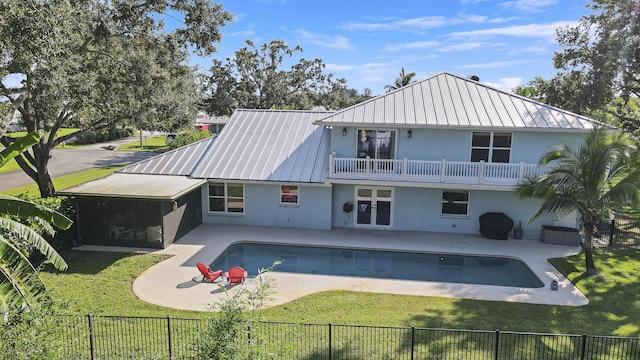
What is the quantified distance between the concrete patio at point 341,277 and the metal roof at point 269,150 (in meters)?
2.87

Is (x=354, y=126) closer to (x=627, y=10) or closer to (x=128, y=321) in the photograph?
(x=128, y=321)

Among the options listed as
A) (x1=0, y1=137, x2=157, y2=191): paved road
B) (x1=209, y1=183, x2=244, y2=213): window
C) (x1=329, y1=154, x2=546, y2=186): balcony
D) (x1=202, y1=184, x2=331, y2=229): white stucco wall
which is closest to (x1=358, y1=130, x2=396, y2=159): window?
(x1=329, y1=154, x2=546, y2=186): balcony

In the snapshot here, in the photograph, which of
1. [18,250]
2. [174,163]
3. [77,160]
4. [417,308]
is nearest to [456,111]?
[417,308]

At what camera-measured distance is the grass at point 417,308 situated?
12155mm

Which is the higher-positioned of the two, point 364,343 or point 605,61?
point 605,61

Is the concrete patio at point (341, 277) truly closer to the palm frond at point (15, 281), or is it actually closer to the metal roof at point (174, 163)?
the metal roof at point (174, 163)

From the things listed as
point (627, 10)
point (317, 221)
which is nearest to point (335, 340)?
point (317, 221)

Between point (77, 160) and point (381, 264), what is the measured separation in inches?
1649

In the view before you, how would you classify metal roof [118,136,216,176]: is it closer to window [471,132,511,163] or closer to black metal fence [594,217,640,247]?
window [471,132,511,163]

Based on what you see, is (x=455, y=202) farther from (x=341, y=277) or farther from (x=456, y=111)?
(x=341, y=277)

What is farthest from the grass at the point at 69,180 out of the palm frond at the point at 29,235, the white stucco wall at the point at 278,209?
the palm frond at the point at 29,235

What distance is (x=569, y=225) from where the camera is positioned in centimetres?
2055

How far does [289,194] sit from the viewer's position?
21.8m

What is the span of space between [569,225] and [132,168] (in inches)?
893
